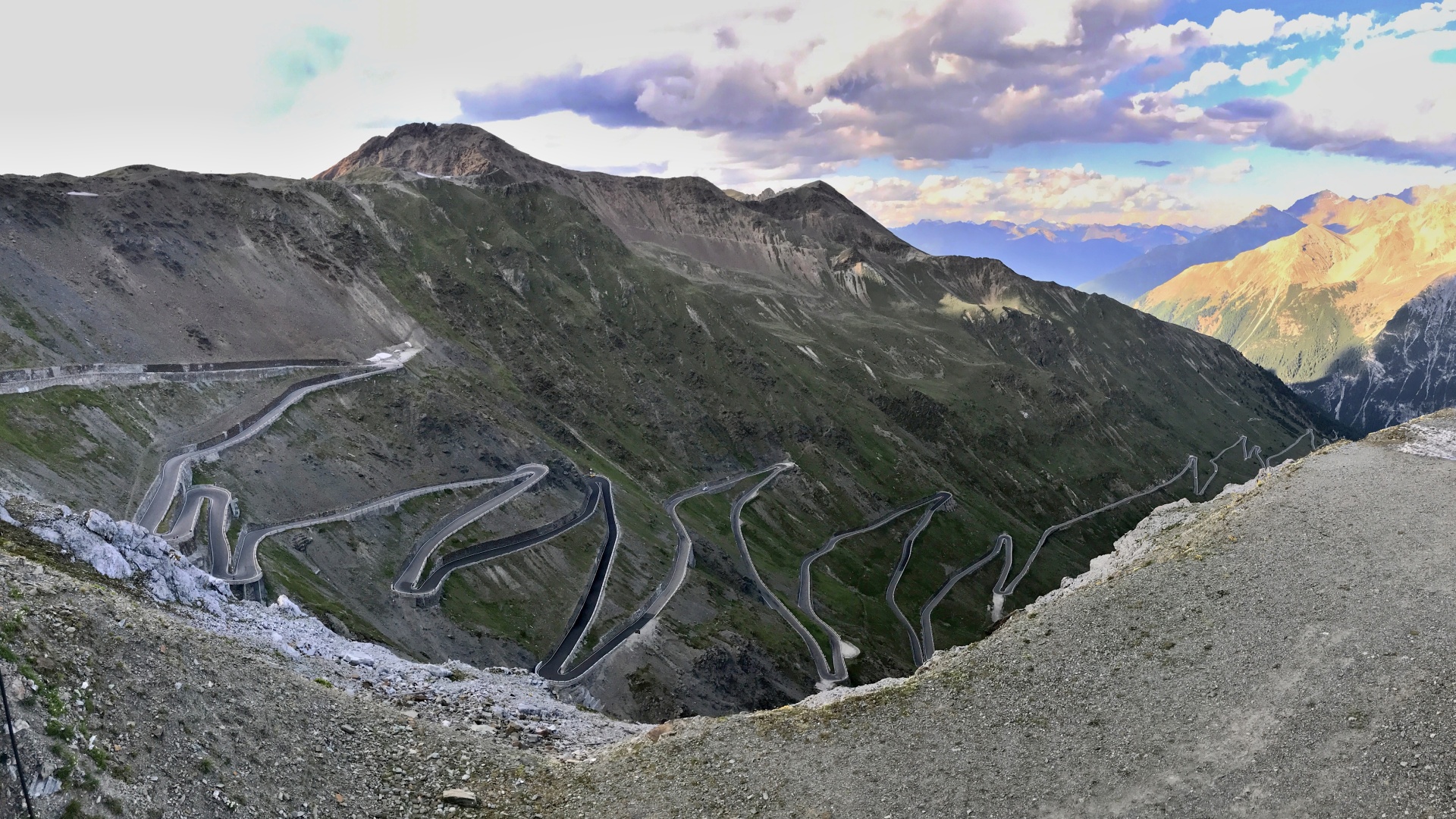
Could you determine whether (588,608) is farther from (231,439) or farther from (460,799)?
(460,799)

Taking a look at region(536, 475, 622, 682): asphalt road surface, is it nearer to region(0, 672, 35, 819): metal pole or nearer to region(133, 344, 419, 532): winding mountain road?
region(133, 344, 419, 532): winding mountain road

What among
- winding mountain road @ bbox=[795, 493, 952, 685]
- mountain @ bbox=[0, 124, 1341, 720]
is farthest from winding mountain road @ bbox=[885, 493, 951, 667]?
mountain @ bbox=[0, 124, 1341, 720]

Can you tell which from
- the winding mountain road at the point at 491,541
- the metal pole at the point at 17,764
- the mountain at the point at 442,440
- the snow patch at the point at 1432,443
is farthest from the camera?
the mountain at the point at 442,440

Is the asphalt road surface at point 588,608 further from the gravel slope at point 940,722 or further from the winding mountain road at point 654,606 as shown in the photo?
the gravel slope at point 940,722

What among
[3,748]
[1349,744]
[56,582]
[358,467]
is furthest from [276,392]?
[1349,744]

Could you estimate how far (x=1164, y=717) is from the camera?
2945 cm

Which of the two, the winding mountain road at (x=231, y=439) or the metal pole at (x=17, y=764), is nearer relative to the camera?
the metal pole at (x=17, y=764)

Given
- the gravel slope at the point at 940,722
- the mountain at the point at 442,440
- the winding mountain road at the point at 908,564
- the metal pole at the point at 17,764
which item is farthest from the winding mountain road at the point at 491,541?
the metal pole at the point at 17,764

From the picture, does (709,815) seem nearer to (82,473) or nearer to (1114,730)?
(1114,730)

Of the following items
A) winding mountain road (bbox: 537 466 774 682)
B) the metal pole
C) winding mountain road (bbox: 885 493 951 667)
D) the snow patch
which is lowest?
winding mountain road (bbox: 885 493 951 667)

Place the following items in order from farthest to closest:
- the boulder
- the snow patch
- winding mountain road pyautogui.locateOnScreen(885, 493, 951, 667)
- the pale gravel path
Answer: winding mountain road pyautogui.locateOnScreen(885, 493, 951, 667) → the snow patch → the boulder → the pale gravel path

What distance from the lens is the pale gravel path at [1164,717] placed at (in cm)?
2589

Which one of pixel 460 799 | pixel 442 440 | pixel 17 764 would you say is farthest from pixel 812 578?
pixel 17 764

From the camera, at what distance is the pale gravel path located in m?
25.9
